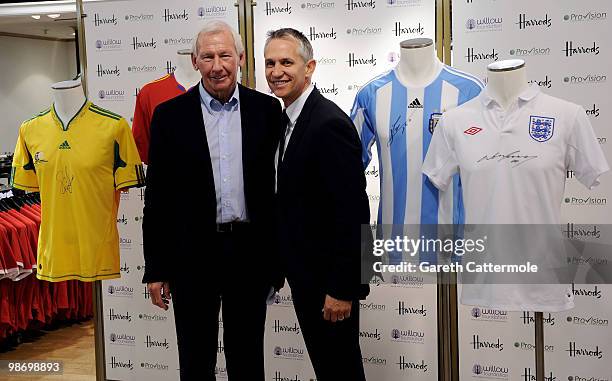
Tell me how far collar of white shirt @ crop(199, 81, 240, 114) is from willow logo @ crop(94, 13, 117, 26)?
135cm

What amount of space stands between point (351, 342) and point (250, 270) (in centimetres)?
49

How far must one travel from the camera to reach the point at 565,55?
329 centimetres

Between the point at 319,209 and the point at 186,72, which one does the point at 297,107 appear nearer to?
the point at 319,209

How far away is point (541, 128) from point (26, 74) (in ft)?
23.9

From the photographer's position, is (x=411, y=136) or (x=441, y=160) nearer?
(x=441, y=160)

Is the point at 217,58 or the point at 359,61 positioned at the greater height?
the point at 359,61

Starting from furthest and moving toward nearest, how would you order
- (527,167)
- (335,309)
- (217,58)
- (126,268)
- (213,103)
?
1. (126,268)
2. (213,103)
3. (217,58)
4. (527,167)
5. (335,309)

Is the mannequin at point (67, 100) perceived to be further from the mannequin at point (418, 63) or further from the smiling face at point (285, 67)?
the mannequin at point (418, 63)

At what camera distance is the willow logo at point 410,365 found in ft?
11.9

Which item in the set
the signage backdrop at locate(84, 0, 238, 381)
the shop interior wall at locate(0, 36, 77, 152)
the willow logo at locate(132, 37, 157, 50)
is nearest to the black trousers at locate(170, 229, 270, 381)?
the signage backdrop at locate(84, 0, 238, 381)

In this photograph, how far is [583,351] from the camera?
339 centimetres

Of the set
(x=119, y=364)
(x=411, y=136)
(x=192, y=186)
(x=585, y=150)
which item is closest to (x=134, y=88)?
(x=192, y=186)
